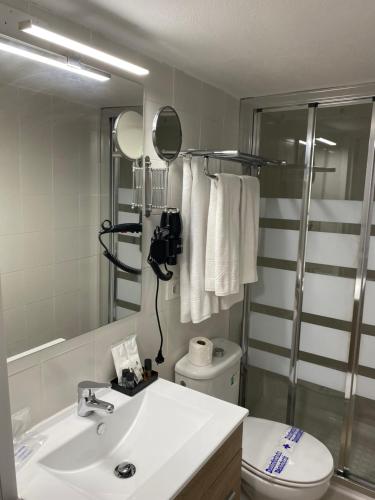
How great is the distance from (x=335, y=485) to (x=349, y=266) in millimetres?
1233

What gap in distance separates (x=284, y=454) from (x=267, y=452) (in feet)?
0.26

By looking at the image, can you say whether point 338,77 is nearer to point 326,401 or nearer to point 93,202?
point 93,202

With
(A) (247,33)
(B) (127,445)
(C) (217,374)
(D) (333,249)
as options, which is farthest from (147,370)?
(A) (247,33)

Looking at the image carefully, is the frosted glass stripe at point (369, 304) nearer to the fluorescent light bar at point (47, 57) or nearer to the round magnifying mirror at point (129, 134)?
the round magnifying mirror at point (129, 134)

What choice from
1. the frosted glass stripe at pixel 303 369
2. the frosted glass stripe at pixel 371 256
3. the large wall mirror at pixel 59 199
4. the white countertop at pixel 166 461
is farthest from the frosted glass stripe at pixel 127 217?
the frosted glass stripe at pixel 303 369

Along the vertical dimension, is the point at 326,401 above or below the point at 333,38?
below

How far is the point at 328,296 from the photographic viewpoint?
218cm

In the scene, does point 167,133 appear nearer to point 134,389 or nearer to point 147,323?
point 147,323

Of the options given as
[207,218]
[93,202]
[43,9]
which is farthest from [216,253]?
[43,9]

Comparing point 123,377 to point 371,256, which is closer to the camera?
point 123,377

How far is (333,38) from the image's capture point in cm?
140

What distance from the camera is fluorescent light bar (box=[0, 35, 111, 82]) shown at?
3.63ft

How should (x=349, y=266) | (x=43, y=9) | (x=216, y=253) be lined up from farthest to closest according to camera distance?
(x=349, y=266) → (x=216, y=253) → (x=43, y=9)

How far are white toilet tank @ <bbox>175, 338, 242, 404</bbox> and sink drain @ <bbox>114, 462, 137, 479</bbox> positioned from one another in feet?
2.03
